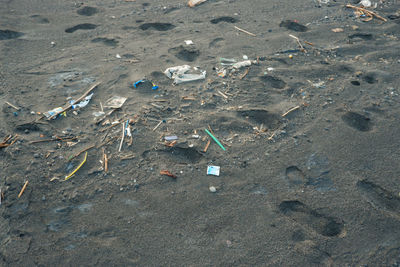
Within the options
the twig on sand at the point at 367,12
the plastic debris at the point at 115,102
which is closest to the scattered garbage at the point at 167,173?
the plastic debris at the point at 115,102

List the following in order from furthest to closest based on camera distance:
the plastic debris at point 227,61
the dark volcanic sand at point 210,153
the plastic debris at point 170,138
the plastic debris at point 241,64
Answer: the plastic debris at point 227,61 < the plastic debris at point 241,64 < the plastic debris at point 170,138 < the dark volcanic sand at point 210,153

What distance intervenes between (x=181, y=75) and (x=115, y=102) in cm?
119

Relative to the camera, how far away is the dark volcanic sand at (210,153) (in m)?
2.73

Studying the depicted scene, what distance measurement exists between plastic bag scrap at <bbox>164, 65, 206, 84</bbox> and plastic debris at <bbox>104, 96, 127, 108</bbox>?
90cm

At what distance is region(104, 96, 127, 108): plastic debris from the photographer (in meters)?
4.18

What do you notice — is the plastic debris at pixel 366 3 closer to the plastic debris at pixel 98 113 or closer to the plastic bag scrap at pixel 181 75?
the plastic bag scrap at pixel 181 75

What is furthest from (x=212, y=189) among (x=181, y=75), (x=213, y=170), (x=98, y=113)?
(x=181, y=75)

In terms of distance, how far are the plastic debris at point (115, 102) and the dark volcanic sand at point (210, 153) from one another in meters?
0.11

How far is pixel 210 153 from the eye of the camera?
3531 millimetres

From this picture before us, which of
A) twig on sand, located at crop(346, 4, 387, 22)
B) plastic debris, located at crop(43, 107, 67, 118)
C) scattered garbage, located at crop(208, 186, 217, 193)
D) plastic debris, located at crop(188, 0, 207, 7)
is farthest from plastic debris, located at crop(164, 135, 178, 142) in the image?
twig on sand, located at crop(346, 4, 387, 22)

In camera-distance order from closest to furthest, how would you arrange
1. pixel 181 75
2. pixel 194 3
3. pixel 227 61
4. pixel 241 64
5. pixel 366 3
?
pixel 181 75 < pixel 241 64 < pixel 227 61 < pixel 366 3 < pixel 194 3

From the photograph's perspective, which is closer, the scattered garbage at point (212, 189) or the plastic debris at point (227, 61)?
the scattered garbage at point (212, 189)

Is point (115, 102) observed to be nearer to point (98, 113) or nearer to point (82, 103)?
point (98, 113)

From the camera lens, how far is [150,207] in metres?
3.02
